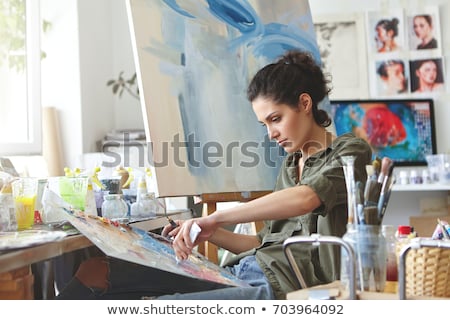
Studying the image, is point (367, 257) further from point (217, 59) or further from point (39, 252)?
point (217, 59)

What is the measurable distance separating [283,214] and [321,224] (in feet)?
0.29

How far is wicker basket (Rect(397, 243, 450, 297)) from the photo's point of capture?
734 mm

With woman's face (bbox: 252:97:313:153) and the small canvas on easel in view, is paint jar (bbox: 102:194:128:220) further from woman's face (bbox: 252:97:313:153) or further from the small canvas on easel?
woman's face (bbox: 252:97:313:153)

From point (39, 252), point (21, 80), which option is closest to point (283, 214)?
point (39, 252)

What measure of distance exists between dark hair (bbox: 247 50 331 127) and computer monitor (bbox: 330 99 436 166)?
6.08 feet

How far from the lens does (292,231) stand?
1030 millimetres

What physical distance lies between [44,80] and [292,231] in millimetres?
1950

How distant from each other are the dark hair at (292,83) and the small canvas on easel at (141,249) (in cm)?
32

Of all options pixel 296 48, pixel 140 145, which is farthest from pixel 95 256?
pixel 140 145

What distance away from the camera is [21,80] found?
222 centimetres

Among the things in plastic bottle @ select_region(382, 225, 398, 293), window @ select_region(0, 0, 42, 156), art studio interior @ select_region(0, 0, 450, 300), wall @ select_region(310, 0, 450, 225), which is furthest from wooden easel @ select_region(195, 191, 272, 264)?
wall @ select_region(310, 0, 450, 225)

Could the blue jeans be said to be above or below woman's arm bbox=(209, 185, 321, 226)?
below
